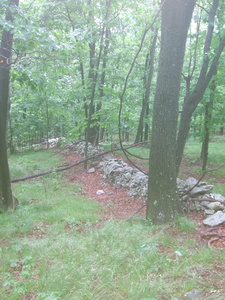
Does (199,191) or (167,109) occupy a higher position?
(167,109)

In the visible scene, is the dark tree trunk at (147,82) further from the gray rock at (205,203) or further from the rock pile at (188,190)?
the gray rock at (205,203)

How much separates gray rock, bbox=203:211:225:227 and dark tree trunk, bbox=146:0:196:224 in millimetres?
747

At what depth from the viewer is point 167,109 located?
5.00 meters

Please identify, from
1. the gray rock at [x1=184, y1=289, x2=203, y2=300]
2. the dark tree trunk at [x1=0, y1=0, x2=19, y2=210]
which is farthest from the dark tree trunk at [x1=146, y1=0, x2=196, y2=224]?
the dark tree trunk at [x1=0, y1=0, x2=19, y2=210]

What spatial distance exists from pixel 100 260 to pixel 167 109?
319 centimetres

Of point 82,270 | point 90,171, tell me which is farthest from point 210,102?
point 82,270

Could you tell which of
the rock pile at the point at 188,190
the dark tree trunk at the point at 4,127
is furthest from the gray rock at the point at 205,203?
the dark tree trunk at the point at 4,127

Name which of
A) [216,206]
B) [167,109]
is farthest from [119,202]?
[167,109]

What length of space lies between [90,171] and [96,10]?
7.13 m

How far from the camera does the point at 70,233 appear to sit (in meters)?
4.82

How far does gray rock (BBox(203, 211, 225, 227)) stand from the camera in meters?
4.89

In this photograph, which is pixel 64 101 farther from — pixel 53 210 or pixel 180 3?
pixel 180 3

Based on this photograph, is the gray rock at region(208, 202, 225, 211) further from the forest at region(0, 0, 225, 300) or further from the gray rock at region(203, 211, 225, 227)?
the gray rock at region(203, 211, 225, 227)

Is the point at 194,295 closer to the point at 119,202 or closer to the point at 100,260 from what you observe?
the point at 100,260
